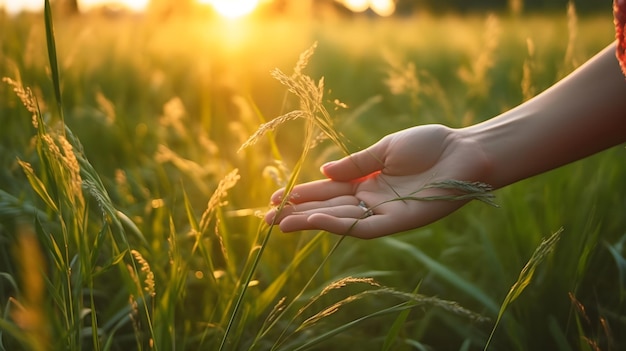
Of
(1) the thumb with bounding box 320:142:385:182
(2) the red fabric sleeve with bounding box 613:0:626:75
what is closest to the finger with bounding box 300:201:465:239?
(1) the thumb with bounding box 320:142:385:182

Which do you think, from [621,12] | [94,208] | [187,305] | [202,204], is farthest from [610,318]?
[94,208]

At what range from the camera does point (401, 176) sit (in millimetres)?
1334

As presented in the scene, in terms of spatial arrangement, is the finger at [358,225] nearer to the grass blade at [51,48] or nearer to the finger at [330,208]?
the finger at [330,208]

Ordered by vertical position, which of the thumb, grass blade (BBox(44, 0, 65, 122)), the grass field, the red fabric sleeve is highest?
grass blade (BBox(44, 0, 65, 122))

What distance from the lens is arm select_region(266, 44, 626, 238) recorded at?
1.25m

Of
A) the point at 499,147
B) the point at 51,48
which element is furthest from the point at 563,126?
the point at 51,48

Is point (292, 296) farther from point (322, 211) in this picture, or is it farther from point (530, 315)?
point (530, 315)

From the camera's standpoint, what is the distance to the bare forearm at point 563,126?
125cm

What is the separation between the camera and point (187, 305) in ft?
4.90

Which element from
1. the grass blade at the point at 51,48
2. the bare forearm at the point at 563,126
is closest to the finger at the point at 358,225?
the bare forearm at the point at 563,126

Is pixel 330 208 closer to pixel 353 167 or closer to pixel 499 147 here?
pixel 353 167

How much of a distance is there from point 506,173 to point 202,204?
106 centimetres

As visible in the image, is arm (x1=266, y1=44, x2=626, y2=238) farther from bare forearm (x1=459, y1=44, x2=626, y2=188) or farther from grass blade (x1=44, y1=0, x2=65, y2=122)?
grass blade (x1=44, y1=0, x2=65, y2=122)

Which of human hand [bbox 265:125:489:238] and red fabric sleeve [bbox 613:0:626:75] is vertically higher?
Answer: red fabric sleeve [bbox 613:0:626:75]
